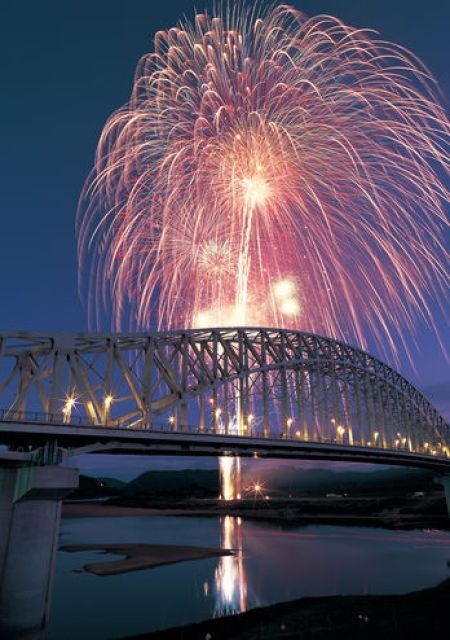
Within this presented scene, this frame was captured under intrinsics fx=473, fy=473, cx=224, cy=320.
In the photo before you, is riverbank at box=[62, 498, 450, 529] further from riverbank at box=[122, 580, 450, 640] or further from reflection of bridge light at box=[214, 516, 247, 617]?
riverbank at box=[122, 580, 450, 640]

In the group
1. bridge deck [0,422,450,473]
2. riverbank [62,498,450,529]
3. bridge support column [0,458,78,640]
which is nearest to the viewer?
bridge support column [0,458,78,640]

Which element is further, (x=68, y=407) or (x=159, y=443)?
(x=159, y=443)

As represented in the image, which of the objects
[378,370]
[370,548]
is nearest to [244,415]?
[370,548]

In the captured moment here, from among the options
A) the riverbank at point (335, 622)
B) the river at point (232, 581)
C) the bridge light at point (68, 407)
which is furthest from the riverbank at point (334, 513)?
the bridge light at point (68, 407)

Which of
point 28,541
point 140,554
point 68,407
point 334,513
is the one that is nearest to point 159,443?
point 68,407

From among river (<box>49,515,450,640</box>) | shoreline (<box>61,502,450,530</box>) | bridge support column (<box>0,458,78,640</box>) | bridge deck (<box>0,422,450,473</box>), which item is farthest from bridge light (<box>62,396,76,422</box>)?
shoreline (<box>61,502,450,530</box>)

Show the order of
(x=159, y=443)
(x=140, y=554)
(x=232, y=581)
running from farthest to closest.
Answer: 1. (x=140, y=554)
2. (x=232, y=581)
3. (x=159, y=443)

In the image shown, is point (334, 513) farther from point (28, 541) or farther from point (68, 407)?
point (28, 541)
